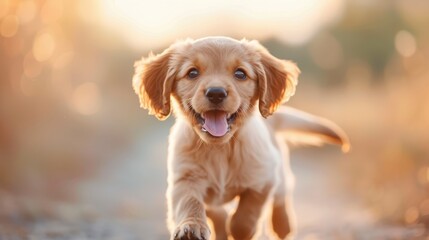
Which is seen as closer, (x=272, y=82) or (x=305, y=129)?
(x=272, y=82)

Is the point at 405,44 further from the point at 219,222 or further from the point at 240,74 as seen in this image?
the point at 240,74

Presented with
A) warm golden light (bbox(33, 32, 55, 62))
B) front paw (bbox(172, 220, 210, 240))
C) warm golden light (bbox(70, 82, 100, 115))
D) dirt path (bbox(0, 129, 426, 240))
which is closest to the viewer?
front paw (bbox(172, 220, 210, 240))

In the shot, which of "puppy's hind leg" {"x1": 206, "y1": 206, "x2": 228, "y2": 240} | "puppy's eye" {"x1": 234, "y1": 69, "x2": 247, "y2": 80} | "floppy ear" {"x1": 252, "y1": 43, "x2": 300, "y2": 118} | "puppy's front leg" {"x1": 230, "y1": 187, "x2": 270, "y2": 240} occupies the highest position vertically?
"floppy ear" {"x1": 252, "y1": 43, "x2": 300, "y2": 118}

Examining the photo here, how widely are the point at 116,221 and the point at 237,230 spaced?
3.51 m

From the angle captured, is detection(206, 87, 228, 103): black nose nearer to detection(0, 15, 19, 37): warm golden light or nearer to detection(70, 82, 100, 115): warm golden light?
detection(0, 15, 19, 37): warm golden light

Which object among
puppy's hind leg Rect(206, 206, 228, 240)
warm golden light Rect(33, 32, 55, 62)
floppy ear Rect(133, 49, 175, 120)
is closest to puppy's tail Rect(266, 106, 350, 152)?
puppy's hind leg Rect(206, 206, 228, 240)

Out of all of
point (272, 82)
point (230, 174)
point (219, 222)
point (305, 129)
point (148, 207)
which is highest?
point (148, 207)

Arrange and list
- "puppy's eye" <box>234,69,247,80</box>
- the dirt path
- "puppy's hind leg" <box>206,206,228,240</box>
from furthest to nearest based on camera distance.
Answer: the dirt path < "puppy's hind leg" <box>206,206,228,240</box> < "puppy's eye" <box>234,69,247,80</box>

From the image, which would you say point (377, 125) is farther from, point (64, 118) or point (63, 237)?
point (63, 237)

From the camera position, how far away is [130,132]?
13.4 metres

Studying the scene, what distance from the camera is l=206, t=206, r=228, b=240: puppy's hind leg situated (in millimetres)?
5250

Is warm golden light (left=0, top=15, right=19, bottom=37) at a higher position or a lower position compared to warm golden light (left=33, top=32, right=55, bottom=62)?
lower

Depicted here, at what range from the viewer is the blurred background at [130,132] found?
758cm

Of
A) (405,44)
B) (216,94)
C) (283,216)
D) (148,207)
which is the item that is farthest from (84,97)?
(216,94)
